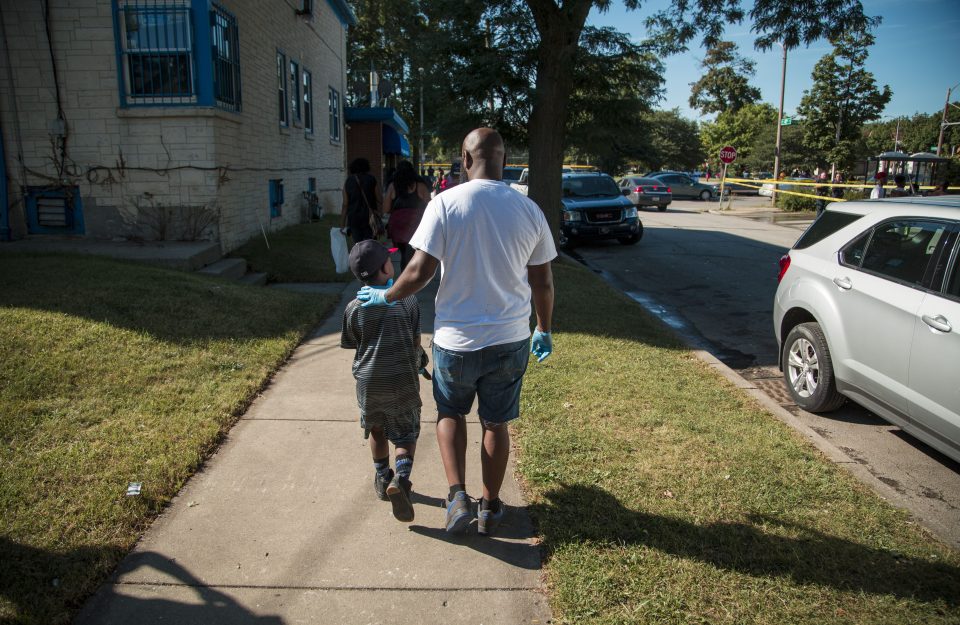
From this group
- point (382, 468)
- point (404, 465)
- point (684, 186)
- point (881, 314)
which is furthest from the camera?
point (684, 186)

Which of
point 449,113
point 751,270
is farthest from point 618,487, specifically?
point 751,270

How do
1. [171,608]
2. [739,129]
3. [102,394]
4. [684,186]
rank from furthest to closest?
1. [739,129]
2. [684,186]
3. [102,394]
4. [171,608]

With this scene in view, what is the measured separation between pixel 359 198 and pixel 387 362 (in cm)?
599

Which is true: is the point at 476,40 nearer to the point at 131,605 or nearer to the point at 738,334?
the point at 738,334

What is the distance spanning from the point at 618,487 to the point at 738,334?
5.04 metres

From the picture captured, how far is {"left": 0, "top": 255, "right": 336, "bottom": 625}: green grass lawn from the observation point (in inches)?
118

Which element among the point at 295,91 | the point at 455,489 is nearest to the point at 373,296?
the point at 455,489

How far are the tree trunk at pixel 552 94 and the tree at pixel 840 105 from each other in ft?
118

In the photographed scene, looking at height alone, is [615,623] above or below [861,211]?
below

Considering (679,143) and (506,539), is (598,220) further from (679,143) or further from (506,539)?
(679,143)

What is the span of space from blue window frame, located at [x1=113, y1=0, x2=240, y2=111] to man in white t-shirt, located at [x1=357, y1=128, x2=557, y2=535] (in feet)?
25.7

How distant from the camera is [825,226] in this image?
5.55 m

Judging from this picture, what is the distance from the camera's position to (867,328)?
460 centimetres

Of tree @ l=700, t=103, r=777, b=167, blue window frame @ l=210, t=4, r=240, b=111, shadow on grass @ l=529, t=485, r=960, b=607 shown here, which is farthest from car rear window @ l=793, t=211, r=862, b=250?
tree @ l=700, t=103, r=777, b=167
